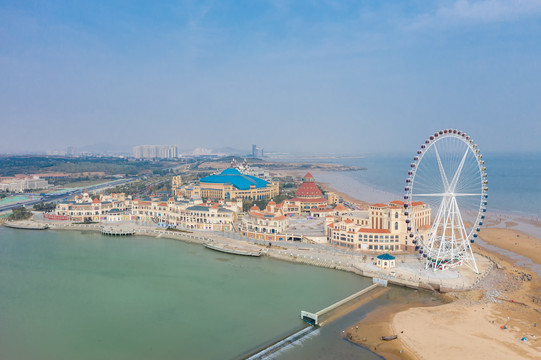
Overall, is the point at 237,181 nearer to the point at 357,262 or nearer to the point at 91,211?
the point at 91,211

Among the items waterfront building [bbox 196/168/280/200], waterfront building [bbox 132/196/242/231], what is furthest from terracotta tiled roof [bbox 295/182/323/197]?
waterfront building [bbox 196/168/280/200]

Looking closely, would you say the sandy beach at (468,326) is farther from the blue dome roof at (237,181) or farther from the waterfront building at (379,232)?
the blue dome roof at (237,181)

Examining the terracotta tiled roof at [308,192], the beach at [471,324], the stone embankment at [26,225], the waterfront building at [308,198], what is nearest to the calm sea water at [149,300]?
the beach at [471,324]

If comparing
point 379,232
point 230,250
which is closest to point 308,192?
point 379,232

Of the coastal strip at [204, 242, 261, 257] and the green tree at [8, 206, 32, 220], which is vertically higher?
the green tree at [8, 206, 32, 220]

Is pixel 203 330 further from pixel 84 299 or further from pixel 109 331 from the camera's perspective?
pixel 84 299

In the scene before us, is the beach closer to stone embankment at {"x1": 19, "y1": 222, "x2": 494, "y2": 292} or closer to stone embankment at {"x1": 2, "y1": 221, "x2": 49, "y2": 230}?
stone embankment at {"x1": 19, "y1": 222, "x2": 494, "y2": 292}
